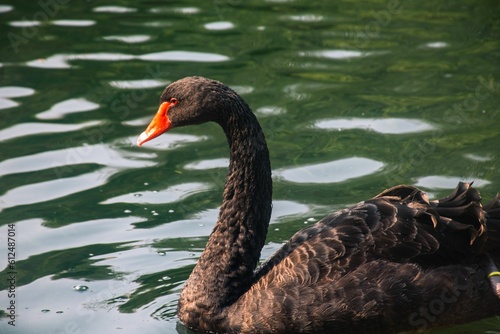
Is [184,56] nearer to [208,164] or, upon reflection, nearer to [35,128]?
[35,128]

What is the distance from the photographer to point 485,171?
9.16 meters

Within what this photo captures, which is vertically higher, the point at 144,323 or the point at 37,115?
the point at 37,115

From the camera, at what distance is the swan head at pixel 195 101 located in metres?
6.90

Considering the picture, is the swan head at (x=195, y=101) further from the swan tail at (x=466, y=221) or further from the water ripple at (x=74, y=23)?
the water ripple at (x=74, y=23)

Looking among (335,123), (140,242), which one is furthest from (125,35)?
(140,242)

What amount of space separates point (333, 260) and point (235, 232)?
2.74 feet

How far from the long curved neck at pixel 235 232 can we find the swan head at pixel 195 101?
Result: 0.29 ft

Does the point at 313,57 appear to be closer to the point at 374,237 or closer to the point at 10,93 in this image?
the point at 10,93

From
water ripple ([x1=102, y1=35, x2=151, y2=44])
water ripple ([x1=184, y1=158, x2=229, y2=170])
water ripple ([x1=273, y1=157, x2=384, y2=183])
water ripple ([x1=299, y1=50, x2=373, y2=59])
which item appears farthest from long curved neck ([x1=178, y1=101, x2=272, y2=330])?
water ripple ([x1=102, y1=35, x2=151, y2=44])

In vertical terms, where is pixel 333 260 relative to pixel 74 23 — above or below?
below

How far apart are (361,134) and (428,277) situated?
3490 millimetres

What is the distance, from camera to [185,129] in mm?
10367

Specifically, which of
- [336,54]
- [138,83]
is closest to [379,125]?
[336,54]

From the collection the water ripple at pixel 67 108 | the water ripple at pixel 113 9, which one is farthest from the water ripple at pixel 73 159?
the water ripple at pixel 113 9
